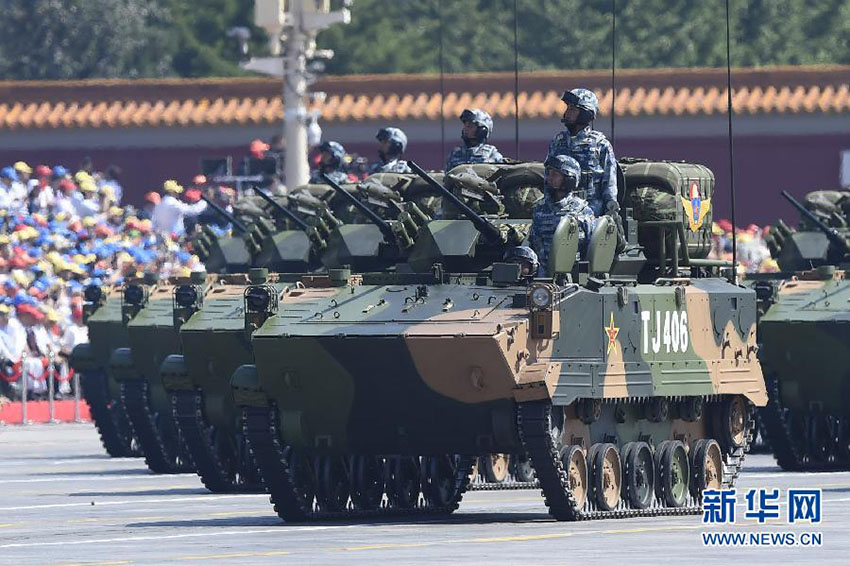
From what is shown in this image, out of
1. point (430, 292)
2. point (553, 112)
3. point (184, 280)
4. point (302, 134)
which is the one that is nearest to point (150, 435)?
point (184, 280)

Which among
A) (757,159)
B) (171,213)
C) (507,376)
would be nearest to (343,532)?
(507,376)

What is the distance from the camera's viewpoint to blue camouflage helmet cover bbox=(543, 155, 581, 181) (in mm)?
27609

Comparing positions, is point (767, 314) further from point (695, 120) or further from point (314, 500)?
point (695, 120)

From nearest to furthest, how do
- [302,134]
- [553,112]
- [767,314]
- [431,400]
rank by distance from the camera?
1. [431,400]
2. [767,314]
3. [302,134]
4. [553,112]

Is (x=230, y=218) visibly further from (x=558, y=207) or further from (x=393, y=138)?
(x=558, y=207)

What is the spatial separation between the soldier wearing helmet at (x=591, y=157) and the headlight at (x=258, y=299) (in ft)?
10.4

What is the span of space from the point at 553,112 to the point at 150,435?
2959 centimetres

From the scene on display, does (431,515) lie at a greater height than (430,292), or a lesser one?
lesser

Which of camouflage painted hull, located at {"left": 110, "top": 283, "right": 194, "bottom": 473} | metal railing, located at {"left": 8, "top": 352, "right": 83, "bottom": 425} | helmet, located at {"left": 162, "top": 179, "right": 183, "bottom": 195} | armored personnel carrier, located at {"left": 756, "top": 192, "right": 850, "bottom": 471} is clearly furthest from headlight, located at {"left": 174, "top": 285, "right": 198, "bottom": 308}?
helmet, located at {"left": 162, "top": 179, "right": 183, "bottom": 195}

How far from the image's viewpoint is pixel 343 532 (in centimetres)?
2602

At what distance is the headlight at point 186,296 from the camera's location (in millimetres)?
32781

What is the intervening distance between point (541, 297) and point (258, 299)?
2.88 meters

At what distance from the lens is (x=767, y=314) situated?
3522cm

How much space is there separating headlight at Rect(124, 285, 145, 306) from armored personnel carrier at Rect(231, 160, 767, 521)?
283 inches
